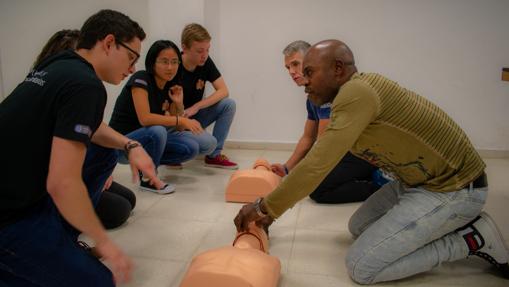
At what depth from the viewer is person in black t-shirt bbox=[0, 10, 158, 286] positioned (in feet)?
3.72

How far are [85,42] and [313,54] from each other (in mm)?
748

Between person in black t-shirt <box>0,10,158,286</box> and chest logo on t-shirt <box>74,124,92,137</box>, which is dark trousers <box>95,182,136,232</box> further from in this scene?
chest logo on t-shirt <box>74,124,92,137</box>

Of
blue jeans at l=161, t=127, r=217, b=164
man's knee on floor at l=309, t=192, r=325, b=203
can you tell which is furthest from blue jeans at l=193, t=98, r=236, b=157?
man's knee on floor at l=309, t=192, r=325, b=203

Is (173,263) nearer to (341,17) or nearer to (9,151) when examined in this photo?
(9,151)

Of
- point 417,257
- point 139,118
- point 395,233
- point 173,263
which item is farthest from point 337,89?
point 139,118

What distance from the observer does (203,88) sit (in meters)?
3.40

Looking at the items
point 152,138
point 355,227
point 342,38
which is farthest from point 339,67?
point 342,38

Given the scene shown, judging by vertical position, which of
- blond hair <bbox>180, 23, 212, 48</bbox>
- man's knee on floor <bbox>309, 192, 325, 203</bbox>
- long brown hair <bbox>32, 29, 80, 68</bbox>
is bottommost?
man's knee on floor <bbox>309, 192, 325, 203</bbox>

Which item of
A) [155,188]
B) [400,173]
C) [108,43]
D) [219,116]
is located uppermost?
[108,43]

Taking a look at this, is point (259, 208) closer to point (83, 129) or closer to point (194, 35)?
point (83, 129)

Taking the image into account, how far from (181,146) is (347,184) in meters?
1.10

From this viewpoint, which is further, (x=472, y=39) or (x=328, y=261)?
(x=472, y=39)

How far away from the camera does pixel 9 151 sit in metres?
1.21

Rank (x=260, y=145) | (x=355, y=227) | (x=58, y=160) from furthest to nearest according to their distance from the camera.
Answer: (x=260, y=145)
(x=355, y=227)
(x=58, y=160)
